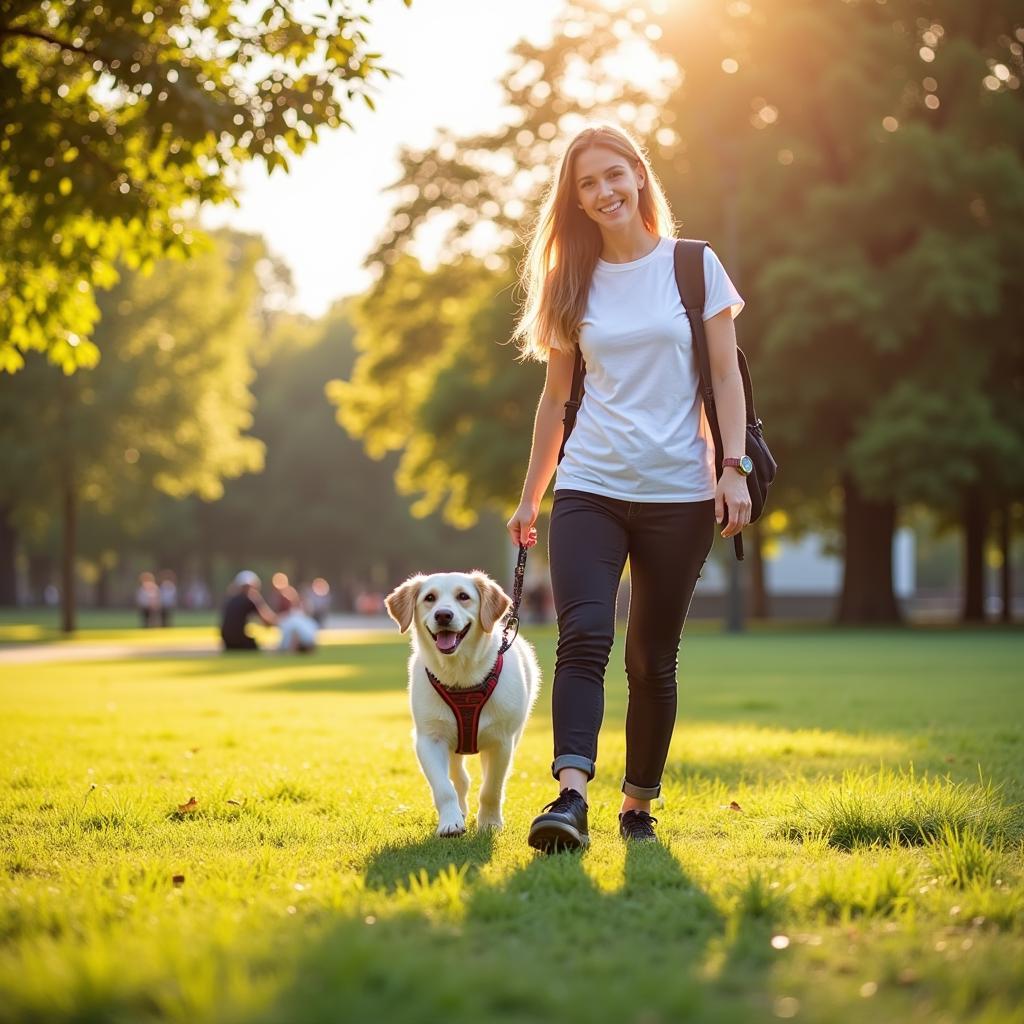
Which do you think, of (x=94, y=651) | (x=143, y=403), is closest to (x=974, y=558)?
(x=143, y=403)

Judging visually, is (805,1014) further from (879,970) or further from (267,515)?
(267,515)

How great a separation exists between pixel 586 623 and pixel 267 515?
60.7 meters

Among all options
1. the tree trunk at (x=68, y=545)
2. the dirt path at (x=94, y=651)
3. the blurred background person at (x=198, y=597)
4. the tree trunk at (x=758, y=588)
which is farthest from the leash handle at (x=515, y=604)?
the blurred background person at (x=198, y=597)

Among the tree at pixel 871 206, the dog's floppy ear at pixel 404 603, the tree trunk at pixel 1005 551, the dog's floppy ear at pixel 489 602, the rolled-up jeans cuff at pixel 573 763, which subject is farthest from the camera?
the tree trunk at pixel 1005 551

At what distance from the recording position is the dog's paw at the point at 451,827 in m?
5.18

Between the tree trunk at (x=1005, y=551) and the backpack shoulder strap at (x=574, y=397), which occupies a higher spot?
the backpack shoulder strap at (x=574, y=397)

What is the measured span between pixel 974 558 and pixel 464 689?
34532mm

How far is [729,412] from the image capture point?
199 inches

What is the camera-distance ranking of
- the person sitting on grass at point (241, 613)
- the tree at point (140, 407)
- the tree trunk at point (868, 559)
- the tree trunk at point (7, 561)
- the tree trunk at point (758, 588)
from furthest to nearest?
1. the tree trunk at point (7, 561)
2. the tree trunk at point (758, 588)
3. the tree at point (140, 407)
4. the tree trunk at point (868, 559)
5. the person sitting on grass at point (241, 613)

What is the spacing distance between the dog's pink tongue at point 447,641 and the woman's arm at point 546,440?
0.49 m

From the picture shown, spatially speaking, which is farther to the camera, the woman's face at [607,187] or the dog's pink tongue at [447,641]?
the dog's pink tongue at [447,641]

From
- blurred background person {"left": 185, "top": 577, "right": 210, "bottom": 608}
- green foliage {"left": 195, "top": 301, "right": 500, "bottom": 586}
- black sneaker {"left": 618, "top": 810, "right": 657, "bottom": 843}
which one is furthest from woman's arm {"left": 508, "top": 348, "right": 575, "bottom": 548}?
blurred background person {"left": 185, "top": 577, "right": 210, "bottom": 608}

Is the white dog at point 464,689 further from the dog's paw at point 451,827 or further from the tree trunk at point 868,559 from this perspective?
the tree trunk at point 868,559

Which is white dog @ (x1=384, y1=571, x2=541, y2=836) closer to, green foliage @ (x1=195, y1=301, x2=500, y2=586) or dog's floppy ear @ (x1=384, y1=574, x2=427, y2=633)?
dog's floppy ear @ (x1=384, y1=574, x2=427, y2=633)
